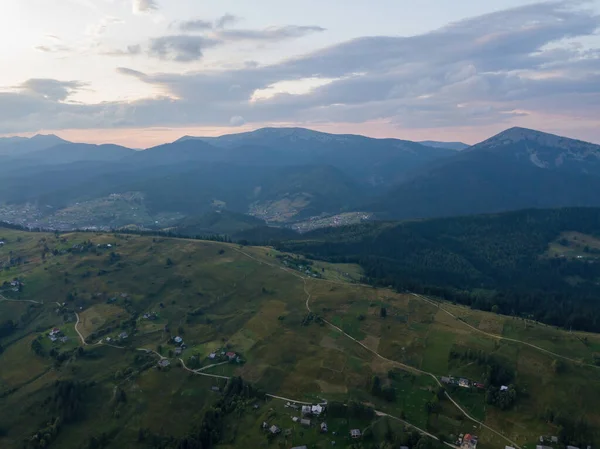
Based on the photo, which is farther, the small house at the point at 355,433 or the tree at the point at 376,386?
the tree at the point at 376,386

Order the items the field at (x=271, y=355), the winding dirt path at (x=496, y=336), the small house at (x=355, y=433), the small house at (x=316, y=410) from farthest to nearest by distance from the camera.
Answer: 1. the winding dirt path at (x=496, y=336)
2. the small house at (x=316, y=410)
3. the field at (x=271, y=355)
4. the small house at (x=355, y=433)

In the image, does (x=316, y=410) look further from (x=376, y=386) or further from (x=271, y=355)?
(x=271, y=355)

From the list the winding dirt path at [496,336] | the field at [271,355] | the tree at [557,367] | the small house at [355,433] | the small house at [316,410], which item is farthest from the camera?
the winding dirt path at [496,336]

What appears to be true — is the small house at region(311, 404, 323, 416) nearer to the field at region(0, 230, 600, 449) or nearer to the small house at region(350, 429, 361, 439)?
the field at region(0, 230, 600, 449)

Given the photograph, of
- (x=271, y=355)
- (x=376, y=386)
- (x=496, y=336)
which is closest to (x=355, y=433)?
(x=376, y=386)

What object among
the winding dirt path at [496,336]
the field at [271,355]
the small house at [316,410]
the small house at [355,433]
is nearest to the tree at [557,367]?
the field at [271,355]

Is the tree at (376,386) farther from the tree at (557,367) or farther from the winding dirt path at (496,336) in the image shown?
the tree at (557,367)

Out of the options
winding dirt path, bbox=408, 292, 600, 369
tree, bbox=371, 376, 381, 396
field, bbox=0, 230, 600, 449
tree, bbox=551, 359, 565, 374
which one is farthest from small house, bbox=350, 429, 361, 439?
winding dirt path, bbox=408, 292, 600, 369

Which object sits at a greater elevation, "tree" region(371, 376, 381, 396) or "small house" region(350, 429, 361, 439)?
"tree" region(371, 376, 381, 396)

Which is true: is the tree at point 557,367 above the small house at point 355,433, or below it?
above
